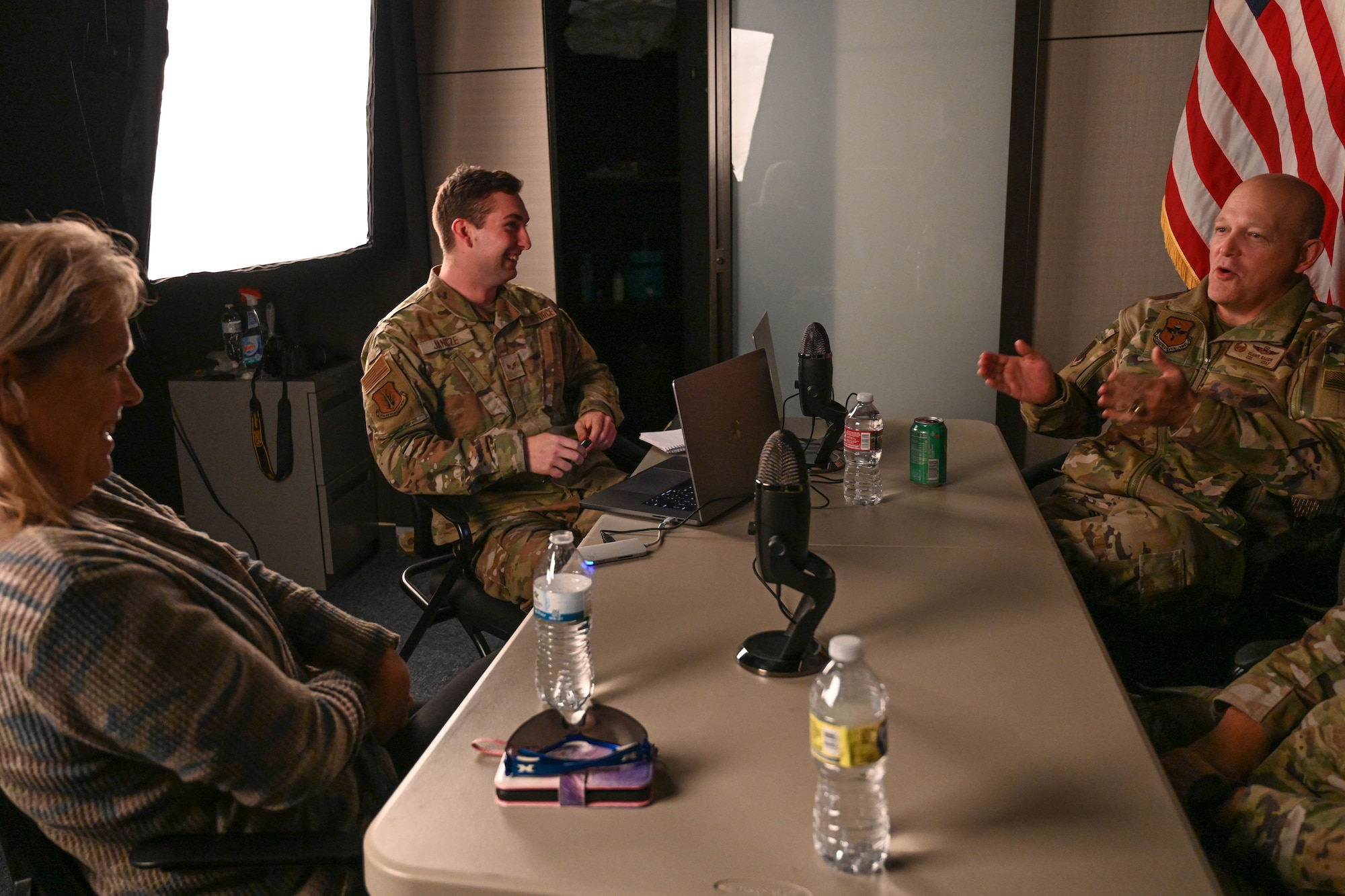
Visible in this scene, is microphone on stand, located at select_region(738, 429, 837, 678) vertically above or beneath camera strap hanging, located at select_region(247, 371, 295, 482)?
above

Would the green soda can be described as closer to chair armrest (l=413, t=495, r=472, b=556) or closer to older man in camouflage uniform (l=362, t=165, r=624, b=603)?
older man in camouflage uniform (l=362, t=165, r=624, b=603)

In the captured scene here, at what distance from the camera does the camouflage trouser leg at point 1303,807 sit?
1.20 metres

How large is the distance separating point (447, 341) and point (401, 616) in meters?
1.17

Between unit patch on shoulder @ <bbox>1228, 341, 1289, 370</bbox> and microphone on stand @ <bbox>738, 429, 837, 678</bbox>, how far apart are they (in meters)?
1.60

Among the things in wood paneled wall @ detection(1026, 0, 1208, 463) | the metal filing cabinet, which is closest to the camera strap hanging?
the metal filing cabinet

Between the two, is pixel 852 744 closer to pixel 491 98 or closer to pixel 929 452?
pixel 929 452

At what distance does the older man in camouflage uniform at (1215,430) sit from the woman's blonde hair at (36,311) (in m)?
1.64

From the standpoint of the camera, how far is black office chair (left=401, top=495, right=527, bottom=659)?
7.09 feet

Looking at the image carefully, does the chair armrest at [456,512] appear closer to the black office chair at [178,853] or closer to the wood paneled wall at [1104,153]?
the black office chair at [178,853]

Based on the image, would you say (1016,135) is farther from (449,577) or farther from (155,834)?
(155,834)

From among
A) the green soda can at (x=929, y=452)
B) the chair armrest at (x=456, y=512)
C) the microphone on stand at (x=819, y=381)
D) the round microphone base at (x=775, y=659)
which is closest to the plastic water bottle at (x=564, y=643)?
the round microphone base at (x=775, y=659)

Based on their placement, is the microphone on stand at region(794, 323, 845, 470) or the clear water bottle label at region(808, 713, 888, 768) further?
the microphone on stand at region(794, 323, 845, 470)

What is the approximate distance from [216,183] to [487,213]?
0.82 m

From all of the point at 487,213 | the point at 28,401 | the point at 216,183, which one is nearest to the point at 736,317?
the point at 487,213
